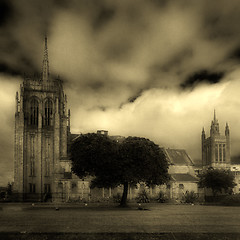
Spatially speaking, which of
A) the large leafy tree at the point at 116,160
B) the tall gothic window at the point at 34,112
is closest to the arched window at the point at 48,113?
the tall gothic window at the point at 34,112

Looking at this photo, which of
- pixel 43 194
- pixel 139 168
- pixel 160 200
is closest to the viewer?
pixel 139 168

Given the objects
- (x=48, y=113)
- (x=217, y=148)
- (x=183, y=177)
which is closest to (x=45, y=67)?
(x=48, y=113)

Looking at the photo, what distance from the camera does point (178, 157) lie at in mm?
96062

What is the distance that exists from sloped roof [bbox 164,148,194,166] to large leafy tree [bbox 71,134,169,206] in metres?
45.2

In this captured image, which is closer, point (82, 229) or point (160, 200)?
point (82, 229)

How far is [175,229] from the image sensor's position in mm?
20906

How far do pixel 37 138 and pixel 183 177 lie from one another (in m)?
38.9

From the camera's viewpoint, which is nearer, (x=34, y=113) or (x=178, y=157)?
(x=34, y=113)

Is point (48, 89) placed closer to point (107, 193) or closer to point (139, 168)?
point (107, 193)

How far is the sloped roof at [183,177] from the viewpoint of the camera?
278 feet

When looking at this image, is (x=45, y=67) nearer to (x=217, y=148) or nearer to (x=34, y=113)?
(x=34, y=113)

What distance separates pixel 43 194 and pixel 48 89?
28322 mm

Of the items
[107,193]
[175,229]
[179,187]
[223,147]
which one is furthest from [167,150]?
[175,229]

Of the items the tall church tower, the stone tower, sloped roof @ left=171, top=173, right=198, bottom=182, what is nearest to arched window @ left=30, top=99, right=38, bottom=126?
the tall church tower
